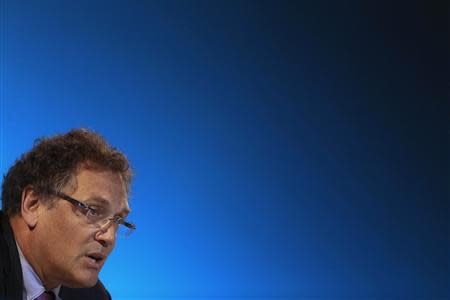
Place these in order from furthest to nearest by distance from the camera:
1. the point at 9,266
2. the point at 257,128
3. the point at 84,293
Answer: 1. the point at 257,128
2. the point at 84,293
3. the point at 9,266

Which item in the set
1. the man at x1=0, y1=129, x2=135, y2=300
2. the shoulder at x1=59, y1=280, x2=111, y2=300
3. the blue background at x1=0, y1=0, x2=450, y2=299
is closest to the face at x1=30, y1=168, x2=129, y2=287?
the man at x1=0, y1=129, x2=135, y2=300

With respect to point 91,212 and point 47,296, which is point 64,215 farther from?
point 47,296

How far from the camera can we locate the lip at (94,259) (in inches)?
47.7

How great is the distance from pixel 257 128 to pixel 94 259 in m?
1.87

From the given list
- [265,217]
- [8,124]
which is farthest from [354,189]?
[8,124]

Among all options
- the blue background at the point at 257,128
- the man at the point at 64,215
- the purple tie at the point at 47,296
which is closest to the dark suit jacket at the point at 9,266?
the man at the point at 64,215

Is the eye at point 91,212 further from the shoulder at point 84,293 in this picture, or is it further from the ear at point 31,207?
the shoulder at point 84,293

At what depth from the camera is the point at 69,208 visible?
3.97ft

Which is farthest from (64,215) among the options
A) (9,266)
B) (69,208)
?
(9,266)

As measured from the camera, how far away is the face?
1.20 metres

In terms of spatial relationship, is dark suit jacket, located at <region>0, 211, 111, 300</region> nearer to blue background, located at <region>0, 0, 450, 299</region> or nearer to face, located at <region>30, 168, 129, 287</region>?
face, located at <region>30, 168, 129, 287</region>

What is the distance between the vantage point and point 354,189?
317 cm

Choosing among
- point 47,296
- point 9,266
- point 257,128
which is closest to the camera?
point 9,266

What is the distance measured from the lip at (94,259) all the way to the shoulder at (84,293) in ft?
0.54
